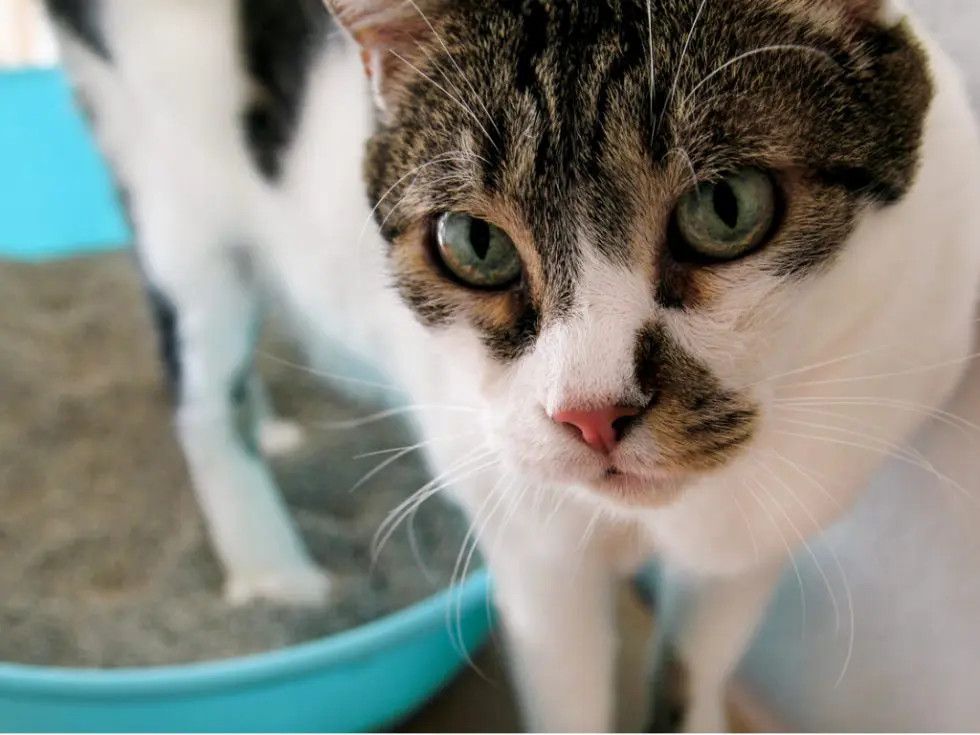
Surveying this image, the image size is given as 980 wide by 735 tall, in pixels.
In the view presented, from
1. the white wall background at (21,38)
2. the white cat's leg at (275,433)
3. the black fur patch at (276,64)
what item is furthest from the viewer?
the white wall background at (21,38)

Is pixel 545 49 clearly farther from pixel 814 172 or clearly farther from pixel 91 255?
pixel 91 255

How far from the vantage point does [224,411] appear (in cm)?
107

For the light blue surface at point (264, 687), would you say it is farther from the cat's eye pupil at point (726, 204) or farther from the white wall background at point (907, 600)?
the cat's eye pupil at point (726, 204)

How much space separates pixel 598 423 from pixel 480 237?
0.45ft

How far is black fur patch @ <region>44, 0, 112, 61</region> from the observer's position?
915 mm

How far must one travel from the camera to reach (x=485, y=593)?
0.89 m

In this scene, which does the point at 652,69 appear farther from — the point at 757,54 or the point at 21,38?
the point at 21,38

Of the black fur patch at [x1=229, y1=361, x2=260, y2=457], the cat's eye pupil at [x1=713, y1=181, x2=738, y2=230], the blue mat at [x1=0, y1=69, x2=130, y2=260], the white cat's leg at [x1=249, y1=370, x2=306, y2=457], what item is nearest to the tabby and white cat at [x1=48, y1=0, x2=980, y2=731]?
the cat's eye pupil at [x1=713, y1=181, x2=738, y2=230]

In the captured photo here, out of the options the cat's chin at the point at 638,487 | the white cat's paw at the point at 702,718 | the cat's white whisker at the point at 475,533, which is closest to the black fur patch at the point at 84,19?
the cat's white whisker at the point at 475,533

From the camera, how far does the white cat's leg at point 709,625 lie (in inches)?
30.9

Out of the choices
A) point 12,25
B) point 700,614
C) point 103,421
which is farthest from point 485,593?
point 12,25

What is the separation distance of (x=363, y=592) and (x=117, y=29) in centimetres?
63

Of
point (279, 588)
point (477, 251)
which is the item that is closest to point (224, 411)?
point (279, 588)

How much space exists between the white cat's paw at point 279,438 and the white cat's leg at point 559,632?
22.9 inches
